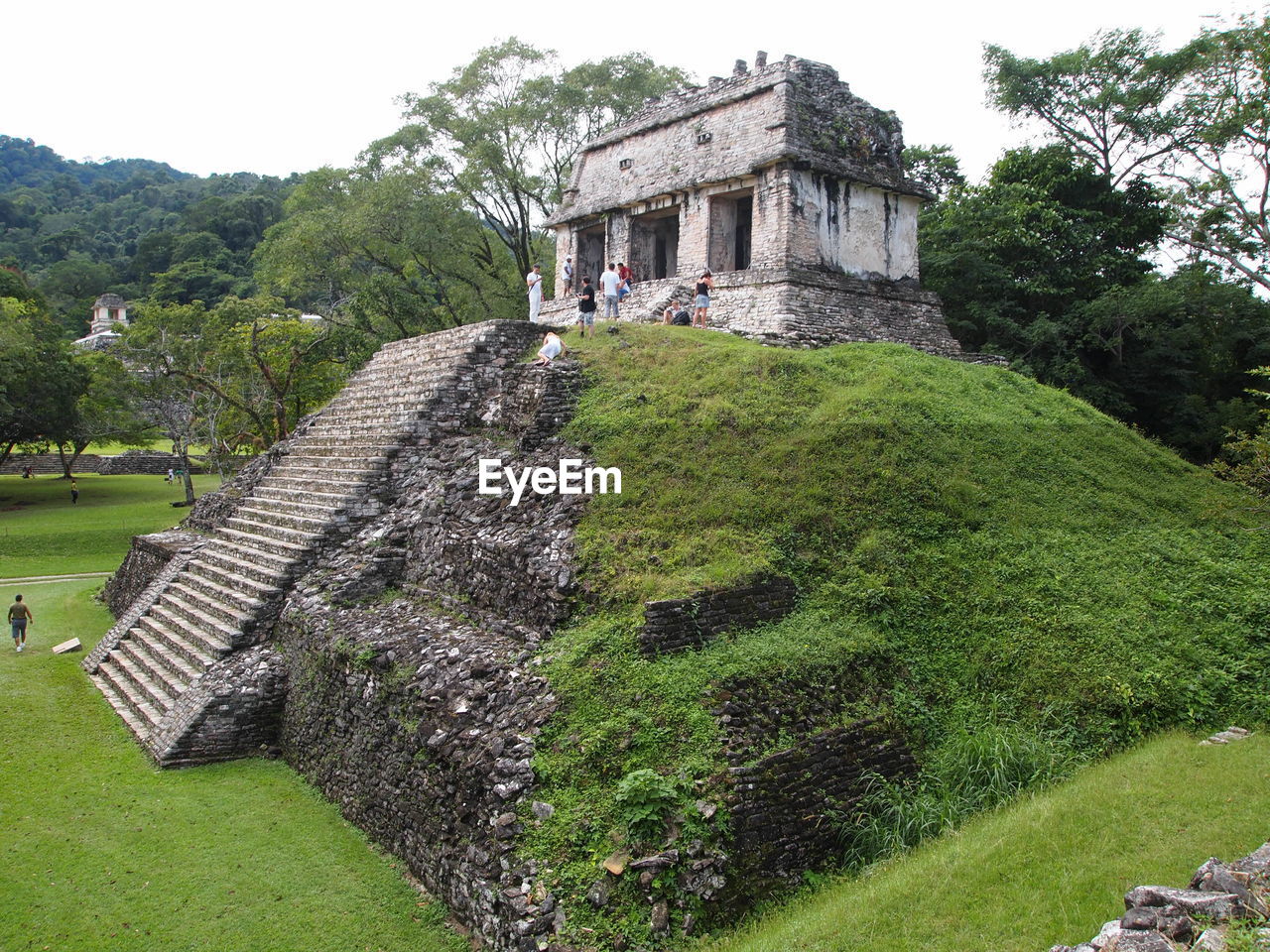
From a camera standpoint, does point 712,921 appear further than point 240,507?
No

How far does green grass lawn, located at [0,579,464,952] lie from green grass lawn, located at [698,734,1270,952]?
96.3 inches

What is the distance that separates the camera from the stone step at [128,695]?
8.55 metres

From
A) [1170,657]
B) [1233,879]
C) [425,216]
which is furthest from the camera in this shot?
[425,216]

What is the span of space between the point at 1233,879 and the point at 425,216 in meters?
22.0

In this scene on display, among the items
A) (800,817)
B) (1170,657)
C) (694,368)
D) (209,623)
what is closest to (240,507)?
(209,623)

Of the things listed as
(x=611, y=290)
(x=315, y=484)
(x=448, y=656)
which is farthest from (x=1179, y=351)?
(x=448, y=656)

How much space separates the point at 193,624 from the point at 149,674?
0.69 metres

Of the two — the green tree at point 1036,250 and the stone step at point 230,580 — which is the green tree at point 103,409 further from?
the green tree at point 1036,250

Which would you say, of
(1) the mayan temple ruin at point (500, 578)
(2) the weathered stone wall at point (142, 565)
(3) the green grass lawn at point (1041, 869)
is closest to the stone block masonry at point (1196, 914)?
(3) the green grass lawn at point (1041, 869)

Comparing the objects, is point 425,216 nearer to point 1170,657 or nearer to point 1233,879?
point 1170,657

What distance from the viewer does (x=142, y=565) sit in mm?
12828

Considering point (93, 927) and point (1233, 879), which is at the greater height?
point (1233, 879)

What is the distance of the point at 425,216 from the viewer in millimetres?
22297

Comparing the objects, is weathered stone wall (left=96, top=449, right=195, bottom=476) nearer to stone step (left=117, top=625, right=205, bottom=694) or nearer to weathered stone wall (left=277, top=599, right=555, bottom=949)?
stone step (left=117, top=625, right=205, bottom=694)
